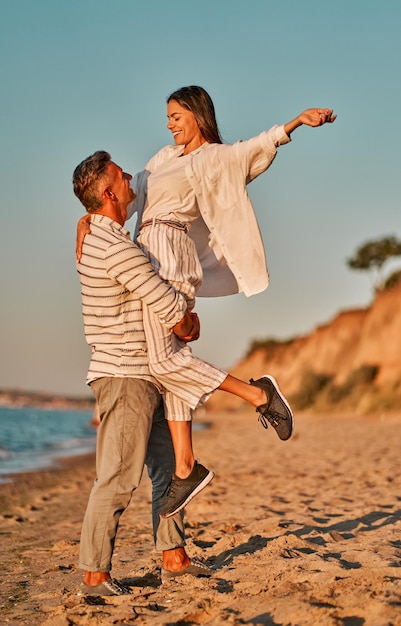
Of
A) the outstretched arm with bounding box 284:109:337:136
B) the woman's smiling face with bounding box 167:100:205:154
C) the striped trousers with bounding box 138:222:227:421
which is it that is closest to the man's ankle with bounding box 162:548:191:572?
the striped trousers with bounding box 138:222:227:421

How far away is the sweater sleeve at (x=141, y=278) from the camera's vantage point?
3.44m

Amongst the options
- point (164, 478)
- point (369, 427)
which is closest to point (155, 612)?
point (164, 478)

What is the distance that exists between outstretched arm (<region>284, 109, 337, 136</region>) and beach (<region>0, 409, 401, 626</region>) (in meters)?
2.12

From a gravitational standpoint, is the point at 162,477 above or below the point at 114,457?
below

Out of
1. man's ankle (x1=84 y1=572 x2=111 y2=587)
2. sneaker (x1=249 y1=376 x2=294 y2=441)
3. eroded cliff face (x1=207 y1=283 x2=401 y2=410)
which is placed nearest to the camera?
man's ankle (x1=84 y1=572 x2=111 y2=587)

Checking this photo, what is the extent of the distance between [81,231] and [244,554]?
6.80 ft

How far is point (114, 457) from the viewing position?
353 cm

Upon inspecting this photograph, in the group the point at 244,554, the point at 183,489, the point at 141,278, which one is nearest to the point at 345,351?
the point at 244,554

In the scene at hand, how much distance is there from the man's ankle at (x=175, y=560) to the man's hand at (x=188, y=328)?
3.62ft

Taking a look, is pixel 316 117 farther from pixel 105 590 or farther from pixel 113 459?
pixel 105 590

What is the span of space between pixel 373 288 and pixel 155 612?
42740 mm

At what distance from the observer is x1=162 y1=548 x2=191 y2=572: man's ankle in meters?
3.85

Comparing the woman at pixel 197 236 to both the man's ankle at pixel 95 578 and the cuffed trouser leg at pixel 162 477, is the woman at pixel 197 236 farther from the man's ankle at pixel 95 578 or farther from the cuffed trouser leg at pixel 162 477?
the man's ankle at pixel 95 578

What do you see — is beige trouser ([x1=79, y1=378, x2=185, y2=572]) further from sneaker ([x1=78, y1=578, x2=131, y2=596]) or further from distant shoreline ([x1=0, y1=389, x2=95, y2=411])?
distant shoreline ([x1=0, y1=389, x2=95, y2=411])
